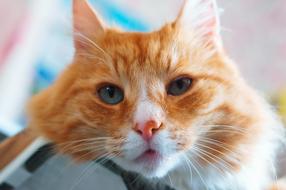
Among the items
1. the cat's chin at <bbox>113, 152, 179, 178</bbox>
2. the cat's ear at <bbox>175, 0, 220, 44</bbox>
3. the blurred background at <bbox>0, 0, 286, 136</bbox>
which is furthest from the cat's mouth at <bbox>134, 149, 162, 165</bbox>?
the blurred background at <bbox>0, 0, 286, 136</bbox>

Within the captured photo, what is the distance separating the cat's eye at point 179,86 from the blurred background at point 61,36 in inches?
38.1

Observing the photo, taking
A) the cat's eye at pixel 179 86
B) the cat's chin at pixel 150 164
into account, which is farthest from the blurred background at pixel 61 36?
the cat's chin at pixel 150 164

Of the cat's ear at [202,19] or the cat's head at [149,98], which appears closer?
the cat's head at [149,98]

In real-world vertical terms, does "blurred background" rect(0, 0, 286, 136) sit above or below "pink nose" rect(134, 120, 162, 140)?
above

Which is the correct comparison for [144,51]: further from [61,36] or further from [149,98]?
[61,36]

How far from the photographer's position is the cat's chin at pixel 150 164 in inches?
33.4

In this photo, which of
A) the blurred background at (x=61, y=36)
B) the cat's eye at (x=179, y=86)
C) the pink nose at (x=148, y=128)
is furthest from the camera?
the blurred background at (x=61, y=36)

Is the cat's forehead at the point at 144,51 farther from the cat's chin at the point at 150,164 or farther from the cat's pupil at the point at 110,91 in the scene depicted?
the cat's chin at the point at 150,164

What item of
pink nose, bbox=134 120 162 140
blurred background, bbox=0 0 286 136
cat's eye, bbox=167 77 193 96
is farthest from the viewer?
blurred background, bbox=0 0 286 136

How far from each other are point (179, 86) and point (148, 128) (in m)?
0.15

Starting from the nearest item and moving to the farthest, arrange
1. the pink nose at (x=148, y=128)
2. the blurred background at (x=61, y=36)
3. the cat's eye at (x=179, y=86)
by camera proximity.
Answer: the pink nose at (x=148, y=128) → the cat's eye at (x=179, y=86) → the blurred background at (x=61, y=36)

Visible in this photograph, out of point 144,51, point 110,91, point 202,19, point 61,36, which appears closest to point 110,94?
point 110,91

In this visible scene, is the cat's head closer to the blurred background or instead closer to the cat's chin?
the cat's chin

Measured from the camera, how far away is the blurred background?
1.86m
